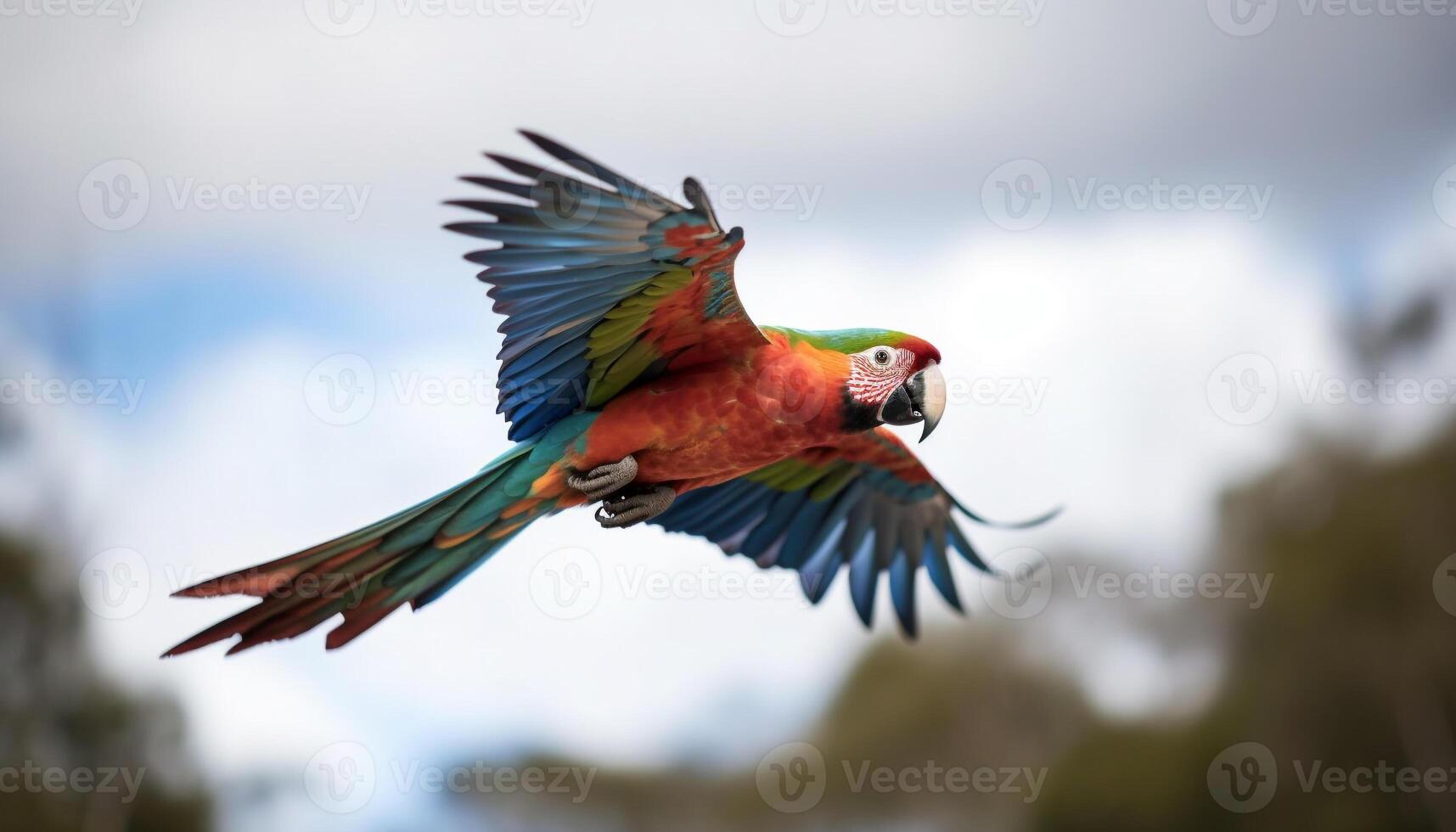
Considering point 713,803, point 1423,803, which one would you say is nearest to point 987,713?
point 713,803

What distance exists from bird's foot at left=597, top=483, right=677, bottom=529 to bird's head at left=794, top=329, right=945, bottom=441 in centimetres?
55

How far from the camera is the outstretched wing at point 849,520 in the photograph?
3.65m

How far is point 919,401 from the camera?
3010 mm

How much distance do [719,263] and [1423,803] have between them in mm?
7708

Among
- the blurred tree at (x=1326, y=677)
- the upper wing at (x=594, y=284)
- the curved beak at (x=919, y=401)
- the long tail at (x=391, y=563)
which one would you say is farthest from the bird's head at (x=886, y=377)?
the blurred tree at (x=1326, y=677)

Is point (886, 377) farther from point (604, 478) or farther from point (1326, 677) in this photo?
point (1326, 677)

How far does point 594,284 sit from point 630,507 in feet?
2.10

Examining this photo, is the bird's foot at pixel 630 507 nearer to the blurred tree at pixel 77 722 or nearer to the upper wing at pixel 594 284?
the upper wing at pixel 594 284

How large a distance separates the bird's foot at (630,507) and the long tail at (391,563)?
148mm

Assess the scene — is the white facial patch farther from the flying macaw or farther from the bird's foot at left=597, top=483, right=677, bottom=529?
the bird's foot at left=597, top=483, right=677, bottom=529

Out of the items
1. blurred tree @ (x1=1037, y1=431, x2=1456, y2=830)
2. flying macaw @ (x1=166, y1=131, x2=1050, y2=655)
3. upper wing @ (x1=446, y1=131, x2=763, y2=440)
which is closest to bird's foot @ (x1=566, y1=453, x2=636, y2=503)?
flying macaw @ (x1=166, y1=131, x2=1050, y2=655)

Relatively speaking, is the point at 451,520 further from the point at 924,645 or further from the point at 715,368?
the point at 924,645

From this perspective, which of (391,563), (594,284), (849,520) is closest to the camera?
(594,284)

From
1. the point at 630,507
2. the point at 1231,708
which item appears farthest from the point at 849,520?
the point at 1231,708
